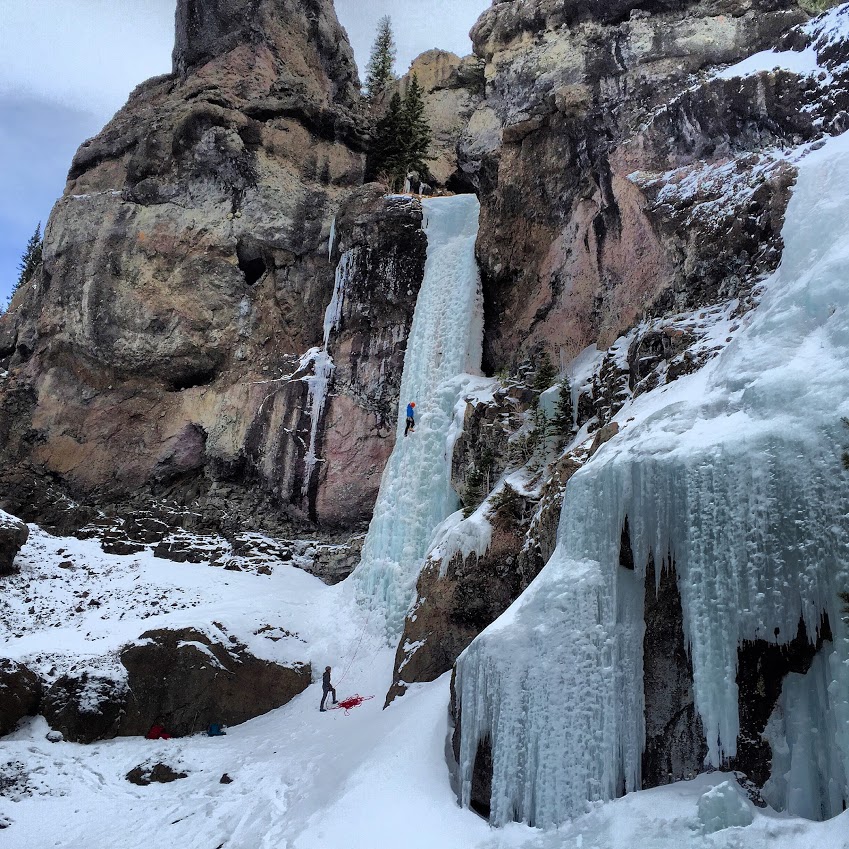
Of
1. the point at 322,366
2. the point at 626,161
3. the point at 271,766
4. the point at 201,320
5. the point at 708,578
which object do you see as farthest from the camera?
the point at 201,320

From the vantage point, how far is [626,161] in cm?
1455

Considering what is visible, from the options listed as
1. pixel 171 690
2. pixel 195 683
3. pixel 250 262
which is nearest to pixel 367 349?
pixel 250 262

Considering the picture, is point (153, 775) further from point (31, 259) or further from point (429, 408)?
point (31, 259)

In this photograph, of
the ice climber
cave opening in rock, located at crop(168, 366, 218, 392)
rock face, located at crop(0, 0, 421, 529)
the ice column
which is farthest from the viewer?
cave opening in rock, located at crop(168, 366, 218, 392)

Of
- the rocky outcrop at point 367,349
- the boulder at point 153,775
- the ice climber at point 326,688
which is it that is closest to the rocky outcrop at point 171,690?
the ice climber at point 326,688

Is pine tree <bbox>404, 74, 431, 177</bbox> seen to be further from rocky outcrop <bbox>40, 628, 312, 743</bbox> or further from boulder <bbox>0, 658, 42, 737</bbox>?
boulder <bbox>0, 658, 42, 737</bbox>

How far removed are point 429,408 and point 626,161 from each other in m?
6.16

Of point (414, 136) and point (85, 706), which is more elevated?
point (414, 136)

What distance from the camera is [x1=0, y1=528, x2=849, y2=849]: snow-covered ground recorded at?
670 cm

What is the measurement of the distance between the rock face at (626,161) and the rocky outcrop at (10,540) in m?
10.9

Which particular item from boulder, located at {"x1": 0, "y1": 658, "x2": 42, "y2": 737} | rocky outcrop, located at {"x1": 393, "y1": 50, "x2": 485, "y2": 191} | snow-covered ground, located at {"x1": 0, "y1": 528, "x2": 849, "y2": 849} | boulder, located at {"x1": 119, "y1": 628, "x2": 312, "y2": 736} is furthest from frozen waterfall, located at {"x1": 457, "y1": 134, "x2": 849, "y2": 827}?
rocky outcrop, located at {"x1": 393, "y1": 50, "x2": 485, "y2": 191}

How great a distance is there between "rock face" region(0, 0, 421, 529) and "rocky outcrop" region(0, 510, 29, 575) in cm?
228

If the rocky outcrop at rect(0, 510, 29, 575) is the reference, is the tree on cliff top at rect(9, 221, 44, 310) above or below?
above

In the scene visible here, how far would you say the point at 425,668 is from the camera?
11.4 metres
